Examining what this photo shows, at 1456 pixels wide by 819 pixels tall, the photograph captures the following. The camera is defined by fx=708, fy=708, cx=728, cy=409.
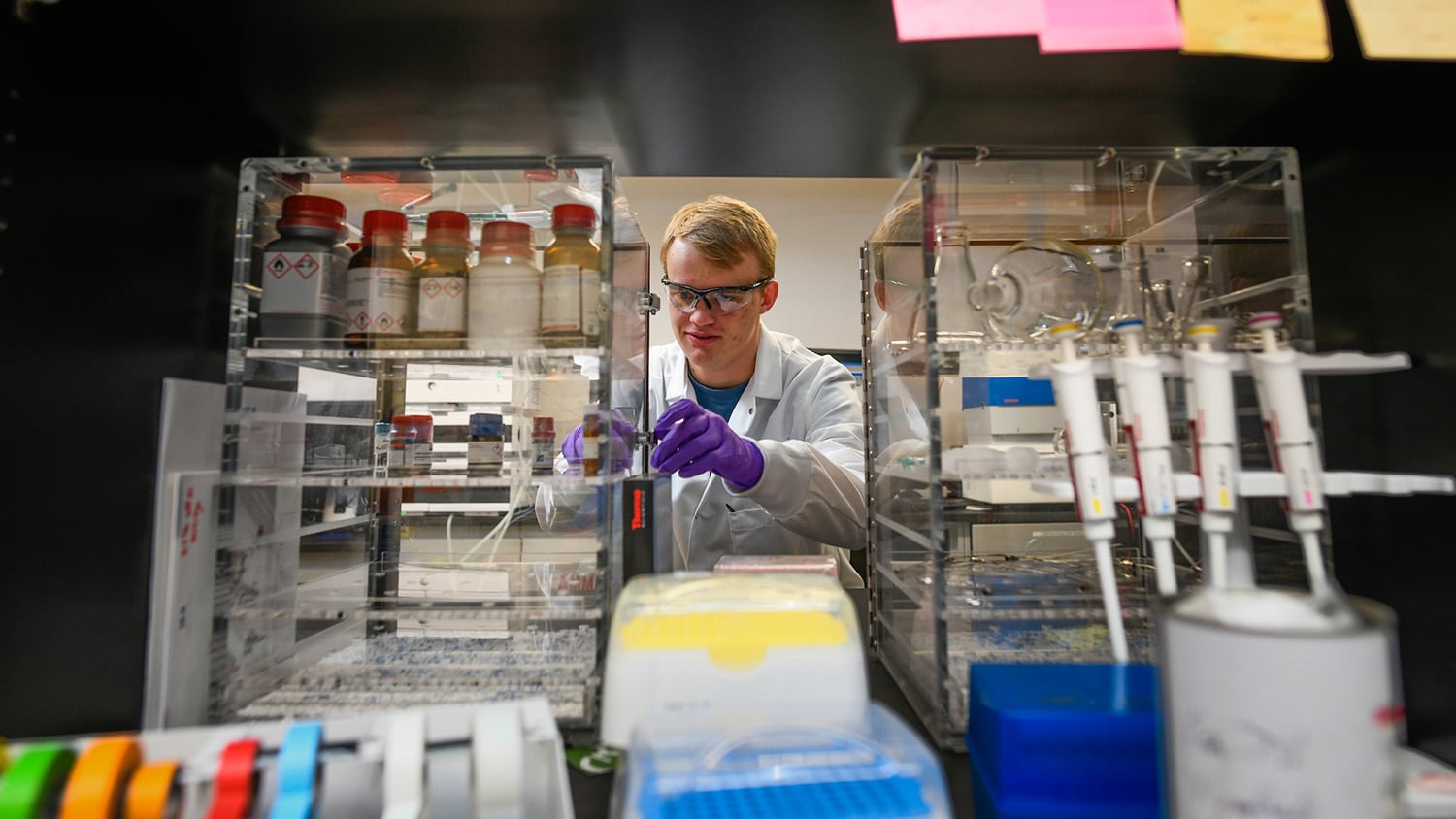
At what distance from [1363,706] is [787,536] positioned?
173 cm

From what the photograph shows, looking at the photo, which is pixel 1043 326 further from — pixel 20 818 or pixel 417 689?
pixel 20 818

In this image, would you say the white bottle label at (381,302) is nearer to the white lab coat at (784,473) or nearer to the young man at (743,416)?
the young man at (743,416)

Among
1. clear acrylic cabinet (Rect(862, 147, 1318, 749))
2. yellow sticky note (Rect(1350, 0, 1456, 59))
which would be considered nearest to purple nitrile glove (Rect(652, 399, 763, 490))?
clear acrylic cabinet (Rect(862, 147, 1318, 749))

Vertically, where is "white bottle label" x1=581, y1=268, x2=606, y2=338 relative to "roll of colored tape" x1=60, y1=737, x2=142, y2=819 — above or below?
above

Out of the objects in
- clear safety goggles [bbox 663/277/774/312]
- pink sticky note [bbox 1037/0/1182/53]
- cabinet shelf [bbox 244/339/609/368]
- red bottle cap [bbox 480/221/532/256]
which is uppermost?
clear safety goggles [bbox 663/277/774/312]

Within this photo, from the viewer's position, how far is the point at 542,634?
1062mm

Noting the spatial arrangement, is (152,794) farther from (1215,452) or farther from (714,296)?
(714,296)

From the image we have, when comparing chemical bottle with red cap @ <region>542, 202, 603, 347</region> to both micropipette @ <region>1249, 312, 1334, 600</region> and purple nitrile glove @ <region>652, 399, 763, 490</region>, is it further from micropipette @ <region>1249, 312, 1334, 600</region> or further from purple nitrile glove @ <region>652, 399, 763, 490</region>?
micropipette @ <region>1249, 312, 1334, 600</region>

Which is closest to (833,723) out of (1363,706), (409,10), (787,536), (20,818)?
(1363,706)

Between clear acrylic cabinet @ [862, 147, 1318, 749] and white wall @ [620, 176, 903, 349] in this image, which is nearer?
clear acrylic cabinet @ [862, 147, 1318, 749]

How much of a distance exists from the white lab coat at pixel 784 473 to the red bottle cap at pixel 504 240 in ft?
2.83

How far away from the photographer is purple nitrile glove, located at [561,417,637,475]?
3.30 ft

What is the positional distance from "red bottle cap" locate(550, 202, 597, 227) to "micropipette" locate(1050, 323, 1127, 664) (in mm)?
606

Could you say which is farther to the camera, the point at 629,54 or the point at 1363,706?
the point at 629,54
